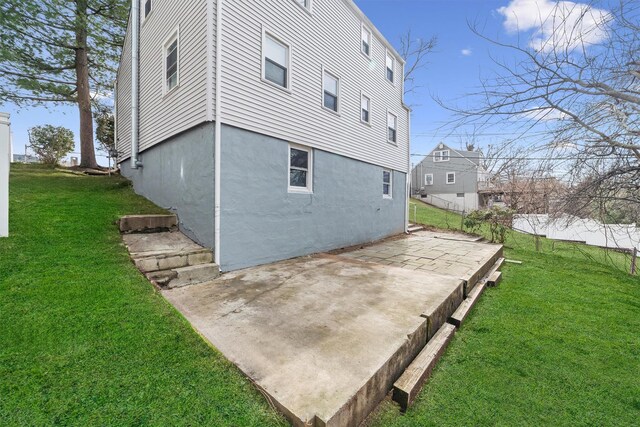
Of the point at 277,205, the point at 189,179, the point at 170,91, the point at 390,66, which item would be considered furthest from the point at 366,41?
the point at 189,179

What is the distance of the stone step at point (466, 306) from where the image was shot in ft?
12.5

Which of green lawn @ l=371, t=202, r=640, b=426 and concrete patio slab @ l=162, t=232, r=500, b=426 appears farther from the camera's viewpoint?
green lawn @ l=371, t=202, r=640, b=426

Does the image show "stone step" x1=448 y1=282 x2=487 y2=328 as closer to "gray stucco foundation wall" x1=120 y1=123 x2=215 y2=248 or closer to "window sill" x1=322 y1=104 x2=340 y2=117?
"gray stucco foundation wall" x1=120 y1=123 x2=215 y2=248

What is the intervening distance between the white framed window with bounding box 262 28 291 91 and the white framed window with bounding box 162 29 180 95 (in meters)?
1.83

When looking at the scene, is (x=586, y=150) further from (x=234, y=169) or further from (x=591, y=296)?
(x=234, y=169)

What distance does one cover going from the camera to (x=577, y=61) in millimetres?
3271

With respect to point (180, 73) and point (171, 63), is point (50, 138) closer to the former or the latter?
point (171, 63)

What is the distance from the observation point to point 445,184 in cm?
3075

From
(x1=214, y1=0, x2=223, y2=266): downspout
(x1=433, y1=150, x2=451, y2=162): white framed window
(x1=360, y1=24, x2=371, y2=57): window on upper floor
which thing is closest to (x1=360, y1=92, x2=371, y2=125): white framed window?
(x1=360, y1=24, x2=371, y2=57): window on upper floor

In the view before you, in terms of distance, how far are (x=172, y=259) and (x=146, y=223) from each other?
1.60 meters

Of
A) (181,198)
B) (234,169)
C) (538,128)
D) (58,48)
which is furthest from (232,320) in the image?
(58,48)

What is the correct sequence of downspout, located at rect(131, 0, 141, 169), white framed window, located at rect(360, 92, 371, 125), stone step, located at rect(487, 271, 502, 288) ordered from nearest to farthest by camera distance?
1. stone step, located at rect(487, 271, 502, 288)
2. downspout, located at rect(131, 0, 141, 169)
3. white framed window, located at rect(360, 92, 371, 125)

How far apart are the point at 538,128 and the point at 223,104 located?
15.7 feet

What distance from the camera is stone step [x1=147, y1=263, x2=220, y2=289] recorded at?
3.99m
